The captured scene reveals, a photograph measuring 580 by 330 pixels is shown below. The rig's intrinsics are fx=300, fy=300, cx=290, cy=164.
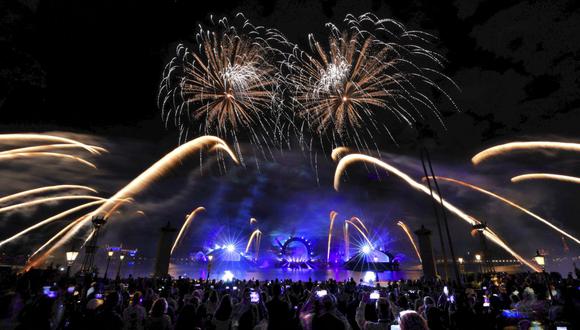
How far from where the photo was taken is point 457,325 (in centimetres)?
846

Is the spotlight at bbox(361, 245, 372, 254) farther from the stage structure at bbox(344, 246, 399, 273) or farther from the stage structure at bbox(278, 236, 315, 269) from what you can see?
the stage structure at bbox(278, 236, 315, 269)

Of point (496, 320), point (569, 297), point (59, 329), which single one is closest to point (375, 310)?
point (496, 320)

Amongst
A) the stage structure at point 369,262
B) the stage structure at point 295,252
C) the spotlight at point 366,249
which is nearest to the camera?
the stage structure at point 369,262

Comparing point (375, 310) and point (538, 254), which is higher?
point (538, 254)

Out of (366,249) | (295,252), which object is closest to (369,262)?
(366,249)

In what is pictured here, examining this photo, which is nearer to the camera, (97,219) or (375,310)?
(375,310)

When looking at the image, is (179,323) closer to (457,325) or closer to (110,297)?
(110,297)

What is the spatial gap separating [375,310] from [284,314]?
502 centimetres

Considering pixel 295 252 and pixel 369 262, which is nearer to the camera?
pixel 369 262

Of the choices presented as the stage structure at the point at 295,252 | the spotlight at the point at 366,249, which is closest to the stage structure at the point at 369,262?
the spotlight at the point at 366,249

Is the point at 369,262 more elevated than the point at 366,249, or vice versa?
the point at 366,249

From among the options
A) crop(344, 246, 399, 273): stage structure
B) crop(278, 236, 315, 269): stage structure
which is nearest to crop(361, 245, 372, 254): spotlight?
crop(344, 246, 399, 273): stage structure

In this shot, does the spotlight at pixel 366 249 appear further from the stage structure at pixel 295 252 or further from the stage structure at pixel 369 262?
the stage structure at pixel 295 252

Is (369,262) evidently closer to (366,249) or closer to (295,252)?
(366,249)
